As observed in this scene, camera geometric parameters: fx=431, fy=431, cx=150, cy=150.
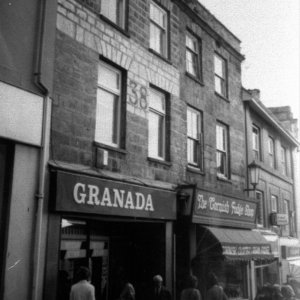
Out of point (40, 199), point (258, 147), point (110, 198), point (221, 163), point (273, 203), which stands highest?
point (258, 147)

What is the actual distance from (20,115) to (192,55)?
798cm

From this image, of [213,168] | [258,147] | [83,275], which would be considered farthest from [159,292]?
[258,147]

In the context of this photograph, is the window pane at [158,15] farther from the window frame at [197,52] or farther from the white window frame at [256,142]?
the white window frame at [256,142]

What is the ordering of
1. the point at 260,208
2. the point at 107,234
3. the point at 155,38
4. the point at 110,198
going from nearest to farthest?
1. the point at 110,198
2. the point at 107,234
3. the point at 155,38
4. the point at 260,208

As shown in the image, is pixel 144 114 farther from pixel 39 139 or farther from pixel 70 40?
pixel 39 139

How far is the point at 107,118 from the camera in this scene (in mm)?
10086

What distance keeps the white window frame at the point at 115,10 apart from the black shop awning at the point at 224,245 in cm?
603

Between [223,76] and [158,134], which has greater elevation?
[223,76]

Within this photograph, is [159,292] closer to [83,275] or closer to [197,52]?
[83,275]

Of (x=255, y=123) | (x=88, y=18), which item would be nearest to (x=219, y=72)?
(x=255, y=123)

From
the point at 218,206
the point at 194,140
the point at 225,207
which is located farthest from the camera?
the point at 225,207

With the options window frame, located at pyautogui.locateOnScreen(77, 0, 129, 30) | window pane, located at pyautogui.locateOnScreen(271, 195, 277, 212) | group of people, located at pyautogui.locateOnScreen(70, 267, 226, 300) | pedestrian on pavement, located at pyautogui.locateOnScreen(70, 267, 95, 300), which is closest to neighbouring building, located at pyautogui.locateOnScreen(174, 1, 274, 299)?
group of people, located at pyautogui.locateOnScreen(70, 267, 226, 300)

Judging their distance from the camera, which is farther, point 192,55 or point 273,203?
point 273,203

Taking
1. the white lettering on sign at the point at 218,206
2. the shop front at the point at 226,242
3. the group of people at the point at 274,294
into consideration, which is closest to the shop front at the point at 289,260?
the shop front at the point at 226,242
